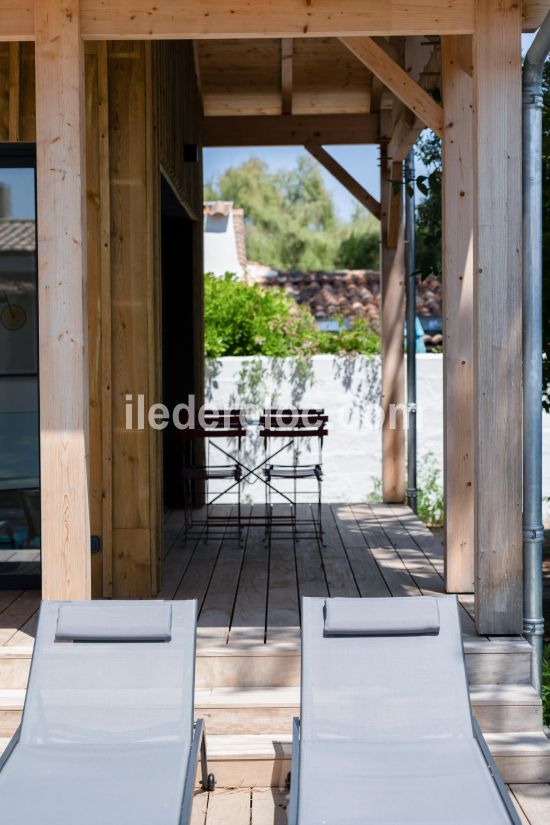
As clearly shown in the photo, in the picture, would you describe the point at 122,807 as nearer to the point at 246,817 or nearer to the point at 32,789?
the point at 32,789

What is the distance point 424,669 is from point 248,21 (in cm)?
279

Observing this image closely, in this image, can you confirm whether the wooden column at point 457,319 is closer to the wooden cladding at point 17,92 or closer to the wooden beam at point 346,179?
the wooden cladding at point 17,92

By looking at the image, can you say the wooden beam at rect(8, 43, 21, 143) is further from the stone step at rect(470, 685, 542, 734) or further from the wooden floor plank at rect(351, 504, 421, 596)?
the stone step at rect(470, 685, 542, 734)

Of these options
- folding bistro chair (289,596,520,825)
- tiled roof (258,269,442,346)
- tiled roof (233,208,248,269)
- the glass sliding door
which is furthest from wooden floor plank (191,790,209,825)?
tiled roof (233,208,248,269)

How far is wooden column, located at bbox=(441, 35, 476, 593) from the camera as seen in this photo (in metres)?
5.38

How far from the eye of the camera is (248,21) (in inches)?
175

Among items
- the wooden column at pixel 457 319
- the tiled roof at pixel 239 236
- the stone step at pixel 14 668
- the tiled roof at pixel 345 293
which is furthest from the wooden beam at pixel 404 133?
the tiled roof at pixel 239 236

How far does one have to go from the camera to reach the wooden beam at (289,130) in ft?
31.4

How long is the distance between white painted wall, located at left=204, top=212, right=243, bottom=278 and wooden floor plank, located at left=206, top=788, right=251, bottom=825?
2234cm

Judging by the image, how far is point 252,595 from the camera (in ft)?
18.4

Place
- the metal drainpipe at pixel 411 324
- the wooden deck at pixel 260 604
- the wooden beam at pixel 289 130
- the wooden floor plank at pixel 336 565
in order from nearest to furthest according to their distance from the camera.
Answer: the wooden deck at pixel 260 604
the wooden floor plank at pixel 336 565
the metal drainpipe at pixel 411 324
the wooden beam at pixel 289 130

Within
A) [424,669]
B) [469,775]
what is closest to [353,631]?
[424,669]

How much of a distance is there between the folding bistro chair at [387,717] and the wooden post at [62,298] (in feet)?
3.95

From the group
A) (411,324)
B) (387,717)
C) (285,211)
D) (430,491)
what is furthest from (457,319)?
(285,211)
